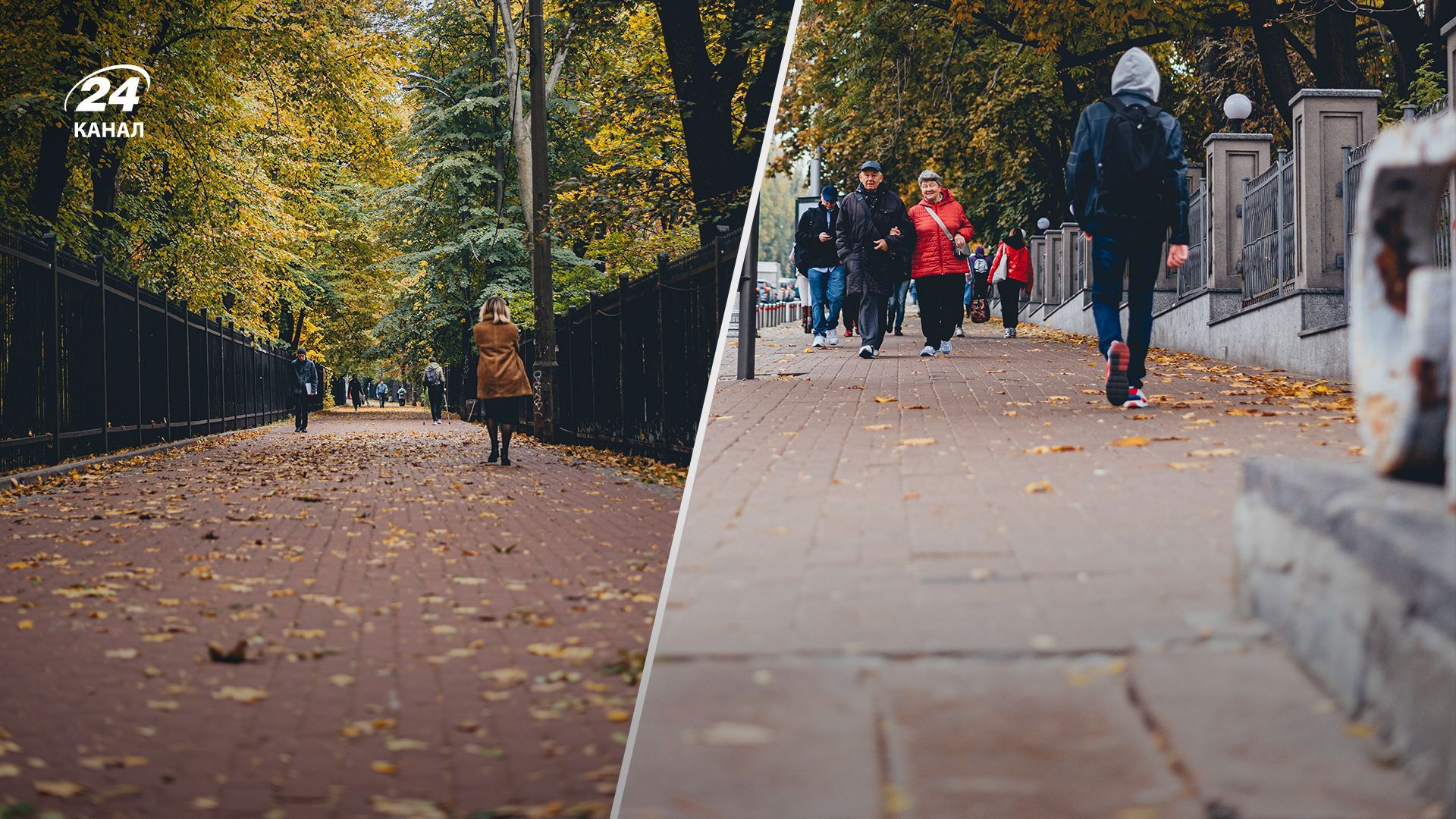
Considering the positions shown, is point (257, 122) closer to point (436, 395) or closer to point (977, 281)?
point (977, 281)

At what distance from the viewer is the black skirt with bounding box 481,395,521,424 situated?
716 centimetres

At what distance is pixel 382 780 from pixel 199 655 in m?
0.49

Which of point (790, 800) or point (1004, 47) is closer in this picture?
point (790, 800)

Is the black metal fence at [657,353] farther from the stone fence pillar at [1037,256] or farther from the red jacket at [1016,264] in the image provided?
the stone fence pillar at [1037,256]

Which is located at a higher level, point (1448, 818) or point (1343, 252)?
point (1343, 252)

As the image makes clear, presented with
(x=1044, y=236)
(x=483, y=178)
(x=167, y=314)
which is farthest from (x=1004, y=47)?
(x=167, y=314)

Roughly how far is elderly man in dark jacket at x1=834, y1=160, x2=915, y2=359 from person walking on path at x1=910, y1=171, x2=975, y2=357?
0.64m

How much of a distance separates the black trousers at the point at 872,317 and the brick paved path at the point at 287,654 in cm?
Result: 480

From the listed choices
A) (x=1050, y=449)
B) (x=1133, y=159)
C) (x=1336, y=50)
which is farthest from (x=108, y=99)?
(x=1336, y=50)

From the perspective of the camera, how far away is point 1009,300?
633 inches

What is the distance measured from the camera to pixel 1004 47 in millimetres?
18656

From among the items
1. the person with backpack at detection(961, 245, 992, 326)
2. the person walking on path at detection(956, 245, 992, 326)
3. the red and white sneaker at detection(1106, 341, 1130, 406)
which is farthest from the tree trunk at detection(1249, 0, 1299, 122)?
the red and white sneaker at detection(1106, 341, 1130, 406)

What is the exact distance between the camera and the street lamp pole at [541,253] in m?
5.21

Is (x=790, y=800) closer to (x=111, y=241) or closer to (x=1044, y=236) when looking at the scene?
(x=111, y=241)
